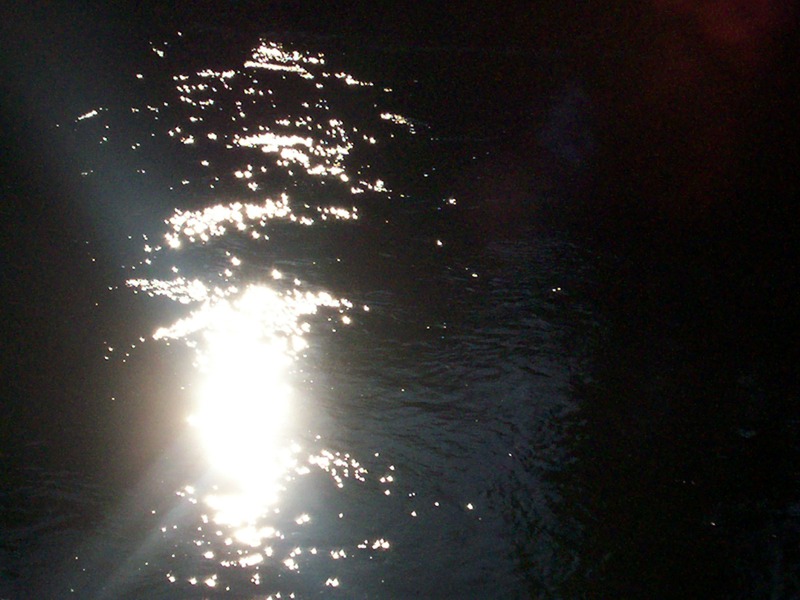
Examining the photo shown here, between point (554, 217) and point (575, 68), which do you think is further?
point (575, 68)

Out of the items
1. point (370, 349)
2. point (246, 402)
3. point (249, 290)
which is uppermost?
point (249, 290)

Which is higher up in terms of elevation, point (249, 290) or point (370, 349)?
point (249, 290)

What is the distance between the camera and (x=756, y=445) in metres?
2.49

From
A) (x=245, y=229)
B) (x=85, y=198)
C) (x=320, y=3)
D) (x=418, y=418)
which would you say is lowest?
(x=418, y=418)

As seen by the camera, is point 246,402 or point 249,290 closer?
point 246,402

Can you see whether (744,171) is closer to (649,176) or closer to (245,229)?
(649,176)

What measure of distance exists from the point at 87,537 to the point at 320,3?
15.3ft

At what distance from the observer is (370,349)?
2.64 metres

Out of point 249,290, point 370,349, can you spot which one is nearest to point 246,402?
point 370,349

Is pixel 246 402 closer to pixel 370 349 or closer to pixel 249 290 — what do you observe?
pixel 370 349

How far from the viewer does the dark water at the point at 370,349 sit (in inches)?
77.0

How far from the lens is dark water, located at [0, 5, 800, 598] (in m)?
1.96

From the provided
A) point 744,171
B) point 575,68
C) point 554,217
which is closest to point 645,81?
point 575,68

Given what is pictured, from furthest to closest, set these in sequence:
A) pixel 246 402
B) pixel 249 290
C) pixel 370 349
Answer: pixel 249 290
pixel 370 349
pixel 246 402
